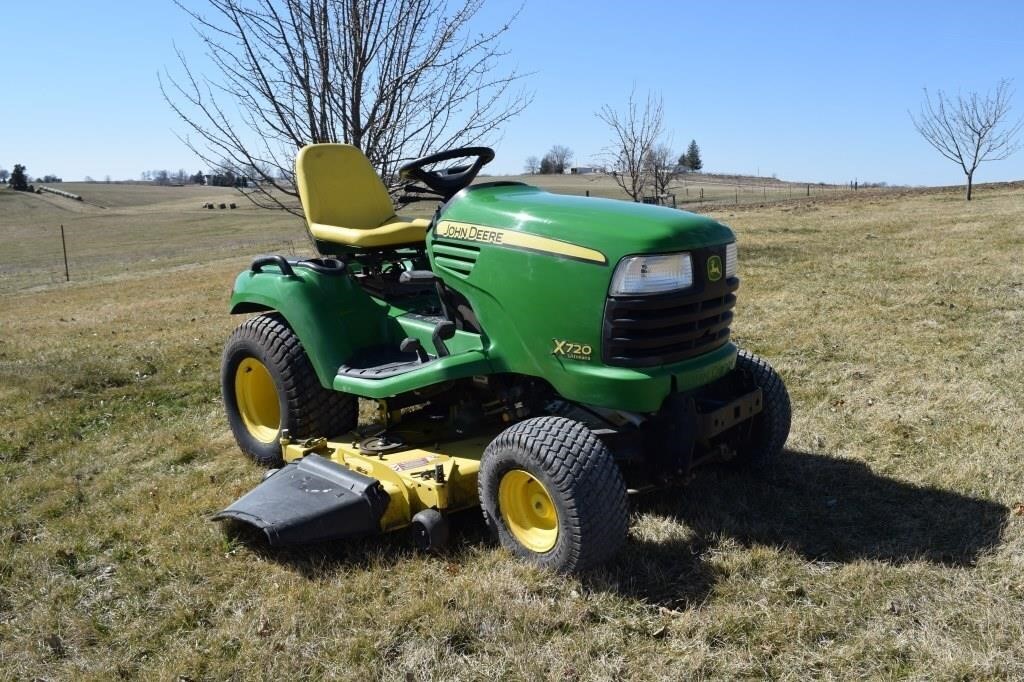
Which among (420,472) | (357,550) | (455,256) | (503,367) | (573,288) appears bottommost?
(357,550)

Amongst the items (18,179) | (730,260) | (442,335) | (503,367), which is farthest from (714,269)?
(18,179)

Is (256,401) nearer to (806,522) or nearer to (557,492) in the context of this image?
(557,492)

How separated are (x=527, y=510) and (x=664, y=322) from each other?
945 millimetres

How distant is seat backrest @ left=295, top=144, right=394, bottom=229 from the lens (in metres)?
4.55

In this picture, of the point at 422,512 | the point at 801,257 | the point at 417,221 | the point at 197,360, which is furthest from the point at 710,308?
the point at 801,257

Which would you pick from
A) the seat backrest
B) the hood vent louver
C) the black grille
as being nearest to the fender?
the seat backrest

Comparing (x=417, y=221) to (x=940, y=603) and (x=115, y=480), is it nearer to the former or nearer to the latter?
(x=115, y=480)

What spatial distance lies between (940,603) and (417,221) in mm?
2899

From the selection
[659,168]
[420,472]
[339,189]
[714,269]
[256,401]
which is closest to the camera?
[714,269]

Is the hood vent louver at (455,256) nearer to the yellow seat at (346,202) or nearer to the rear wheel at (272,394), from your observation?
the yellow seat at (346,202)

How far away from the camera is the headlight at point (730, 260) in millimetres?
3463

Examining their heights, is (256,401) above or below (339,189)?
below

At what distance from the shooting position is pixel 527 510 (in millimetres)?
3439

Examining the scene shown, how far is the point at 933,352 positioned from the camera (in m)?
6.32
